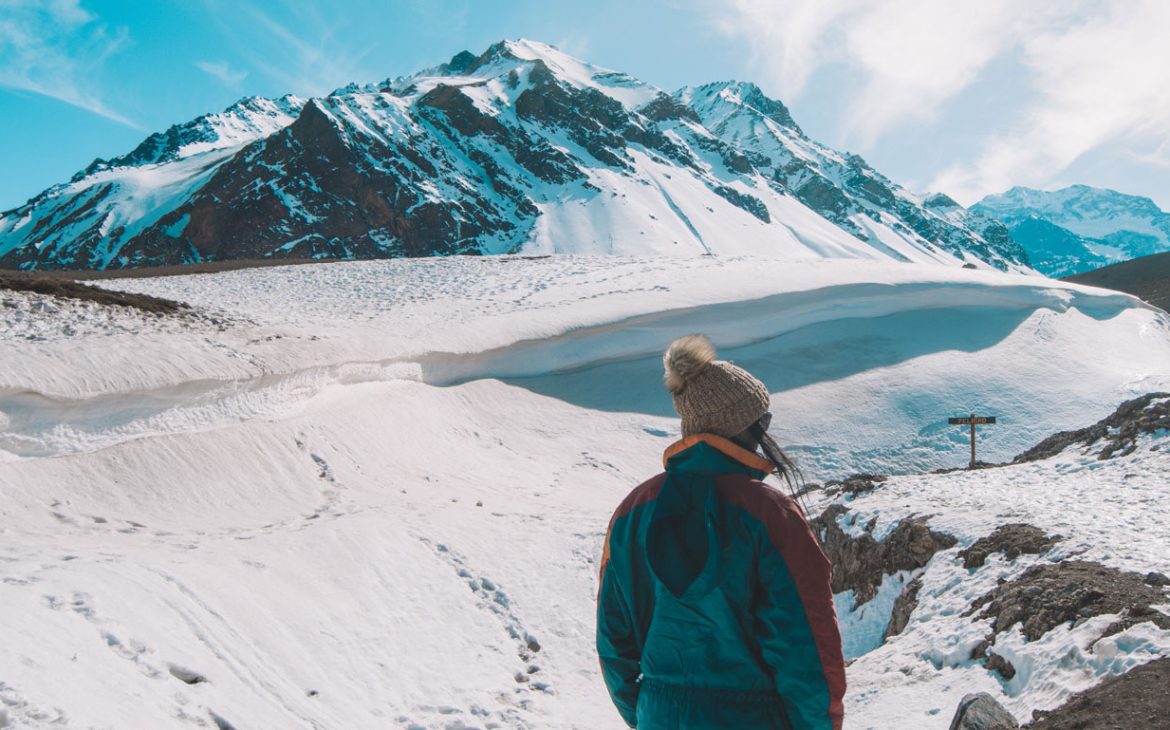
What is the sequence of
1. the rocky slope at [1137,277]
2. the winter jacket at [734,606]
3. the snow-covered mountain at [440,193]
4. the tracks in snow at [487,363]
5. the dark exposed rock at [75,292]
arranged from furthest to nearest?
1. the snow-covered mountain at [440,193]
2. the rocky slope at [1137,277]
3. the dark exposed rock at [75,292]
4. the tracks in snow at [487,363]
5. the winter jacket at [734,606]

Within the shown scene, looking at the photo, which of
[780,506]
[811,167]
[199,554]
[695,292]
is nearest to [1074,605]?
[780,506]

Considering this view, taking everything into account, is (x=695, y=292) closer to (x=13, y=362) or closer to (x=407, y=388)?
(x=407, y=388)

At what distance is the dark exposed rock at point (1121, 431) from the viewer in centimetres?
902

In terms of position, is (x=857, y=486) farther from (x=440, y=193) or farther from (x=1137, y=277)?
(x=440, y=193)

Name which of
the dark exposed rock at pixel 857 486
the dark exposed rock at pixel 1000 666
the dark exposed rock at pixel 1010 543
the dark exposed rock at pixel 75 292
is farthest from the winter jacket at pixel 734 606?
the dark exposed rock at pixel 75 292

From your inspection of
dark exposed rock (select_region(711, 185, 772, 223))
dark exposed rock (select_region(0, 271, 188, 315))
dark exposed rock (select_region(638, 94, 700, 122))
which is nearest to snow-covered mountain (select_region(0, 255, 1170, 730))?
dark exposed rock (select_region(0, 271, 188, 315))

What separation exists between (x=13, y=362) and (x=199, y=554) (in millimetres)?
5725

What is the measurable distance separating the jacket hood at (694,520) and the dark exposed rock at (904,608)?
492 centimetres

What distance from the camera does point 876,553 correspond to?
25.6 feet

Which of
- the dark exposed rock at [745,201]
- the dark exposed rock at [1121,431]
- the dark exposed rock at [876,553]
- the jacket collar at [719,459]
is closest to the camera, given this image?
the jacket collar at [719,459]

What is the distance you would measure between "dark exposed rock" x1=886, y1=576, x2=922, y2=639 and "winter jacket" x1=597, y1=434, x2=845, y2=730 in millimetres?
4727

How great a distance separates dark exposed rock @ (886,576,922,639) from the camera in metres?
6.38

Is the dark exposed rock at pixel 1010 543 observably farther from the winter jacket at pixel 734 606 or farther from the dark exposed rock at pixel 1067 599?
the winter jacket at pixel 734 606

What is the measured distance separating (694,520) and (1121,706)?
2.74 metres
